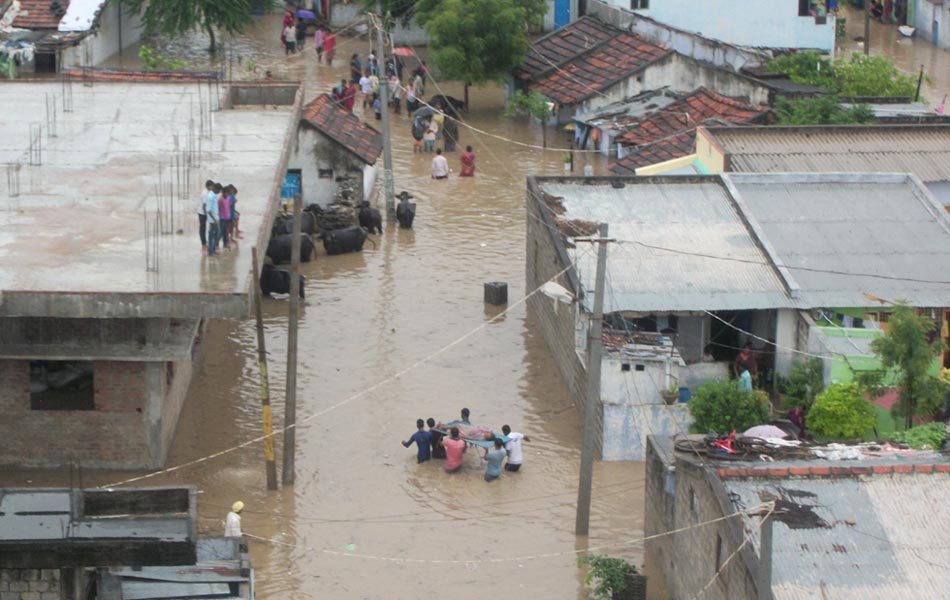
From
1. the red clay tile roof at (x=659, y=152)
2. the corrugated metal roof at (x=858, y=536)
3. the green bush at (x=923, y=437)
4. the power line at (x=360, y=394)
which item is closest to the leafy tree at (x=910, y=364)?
the green bush at (x=923, y=437)

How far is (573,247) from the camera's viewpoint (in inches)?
1072

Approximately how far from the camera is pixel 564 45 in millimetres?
47281

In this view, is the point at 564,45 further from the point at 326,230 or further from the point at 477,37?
the point at 326,230

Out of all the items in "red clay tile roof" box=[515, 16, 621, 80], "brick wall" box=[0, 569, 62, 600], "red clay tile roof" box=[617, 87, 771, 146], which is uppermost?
"red clay tile roof" box=[515, 16, 621, 80]

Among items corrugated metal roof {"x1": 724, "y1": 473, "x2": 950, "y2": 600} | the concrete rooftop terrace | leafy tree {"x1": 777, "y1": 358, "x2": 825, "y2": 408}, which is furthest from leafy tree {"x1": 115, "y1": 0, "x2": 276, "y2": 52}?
corrugated metal roof {"x1": 724, "y1": 473, "x2": 950, "y2": 600}

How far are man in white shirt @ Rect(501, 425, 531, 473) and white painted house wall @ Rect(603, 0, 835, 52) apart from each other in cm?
2683

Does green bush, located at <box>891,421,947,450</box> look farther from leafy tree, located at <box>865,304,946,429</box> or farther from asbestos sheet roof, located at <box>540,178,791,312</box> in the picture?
asbestos sheet roof, located at <box>540,178,791,312</box>

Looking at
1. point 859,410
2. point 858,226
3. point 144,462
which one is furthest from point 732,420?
point 144,462

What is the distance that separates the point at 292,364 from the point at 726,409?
19.2 ft

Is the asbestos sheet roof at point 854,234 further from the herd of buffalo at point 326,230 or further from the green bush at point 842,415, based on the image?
the herd of buffalo at point 326,230

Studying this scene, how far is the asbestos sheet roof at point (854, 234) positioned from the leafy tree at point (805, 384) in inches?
49.1

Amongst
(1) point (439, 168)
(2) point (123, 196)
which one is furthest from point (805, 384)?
(1) point (439, 168)

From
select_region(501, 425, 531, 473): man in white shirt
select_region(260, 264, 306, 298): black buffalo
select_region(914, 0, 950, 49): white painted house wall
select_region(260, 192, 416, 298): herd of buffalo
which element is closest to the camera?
select_region(501, 425, 531, 473): man in white shirt

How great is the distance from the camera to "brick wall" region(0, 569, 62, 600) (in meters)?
17.1
